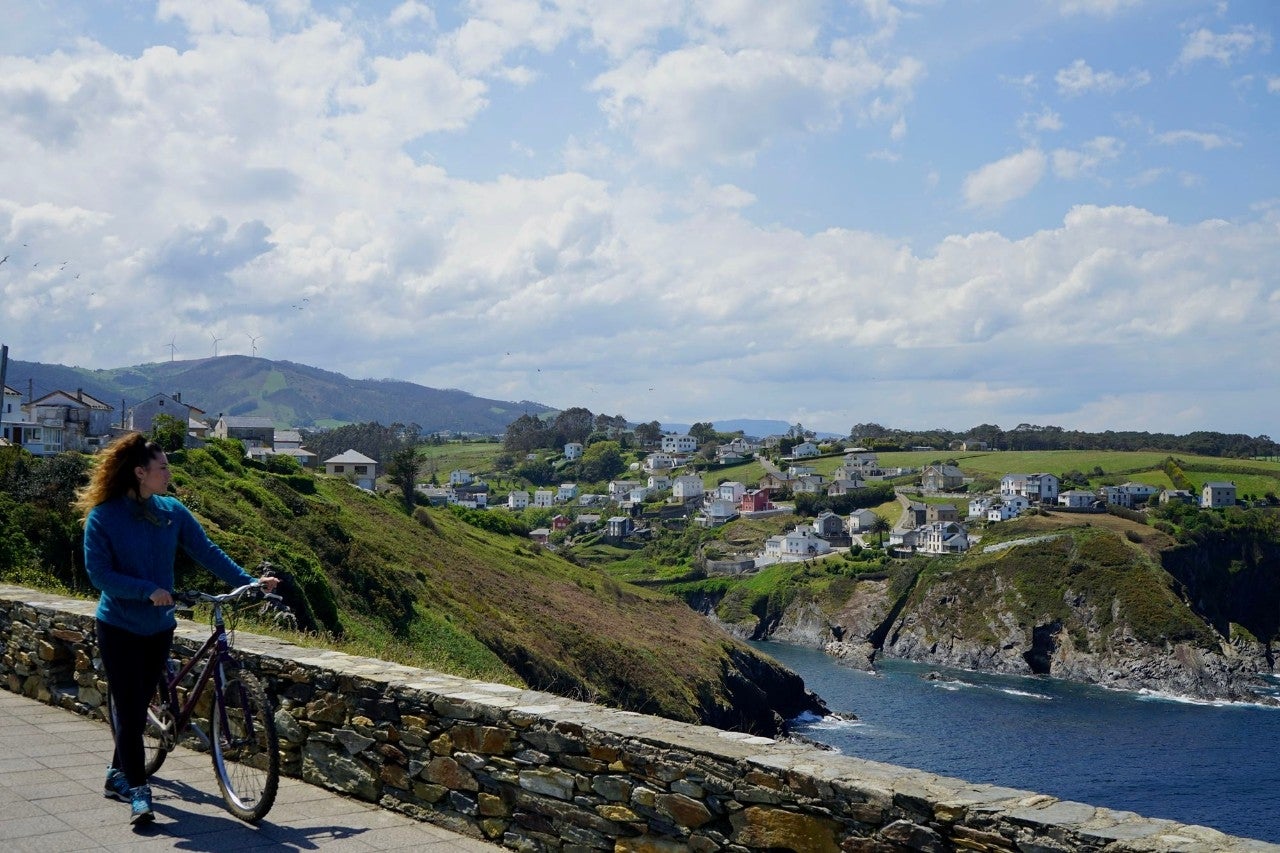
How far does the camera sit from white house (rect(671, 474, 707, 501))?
547ft

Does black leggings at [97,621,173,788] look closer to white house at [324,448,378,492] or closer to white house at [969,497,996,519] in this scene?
white house at [324,448,378,492]

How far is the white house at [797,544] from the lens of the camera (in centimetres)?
12712

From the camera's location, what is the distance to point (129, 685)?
227 inches

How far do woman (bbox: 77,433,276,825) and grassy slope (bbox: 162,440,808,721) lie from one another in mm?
3968

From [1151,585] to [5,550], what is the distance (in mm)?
100629

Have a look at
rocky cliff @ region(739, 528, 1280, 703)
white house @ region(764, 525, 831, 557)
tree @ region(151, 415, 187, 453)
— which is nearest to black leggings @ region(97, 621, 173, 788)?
tree @ region(151, 415, 187, 453)

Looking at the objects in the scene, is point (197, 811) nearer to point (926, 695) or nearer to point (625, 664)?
point (625, 664)

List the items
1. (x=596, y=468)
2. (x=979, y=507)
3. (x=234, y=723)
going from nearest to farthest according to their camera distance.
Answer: (x=234, y=723) → (x=979, y=507) → (x=596, y=468)

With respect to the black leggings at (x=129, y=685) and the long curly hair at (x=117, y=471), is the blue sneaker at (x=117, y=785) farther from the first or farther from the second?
the long curly hair at (x=117, y=471)

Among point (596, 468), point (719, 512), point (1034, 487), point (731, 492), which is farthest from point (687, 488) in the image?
point (1034, 487)

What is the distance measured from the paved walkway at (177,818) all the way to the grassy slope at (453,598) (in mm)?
3217

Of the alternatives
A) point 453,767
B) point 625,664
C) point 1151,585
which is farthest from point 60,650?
point 1151,585

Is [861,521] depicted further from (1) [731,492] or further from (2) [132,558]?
(2) [132,558]

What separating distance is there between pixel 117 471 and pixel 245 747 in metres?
1.78
